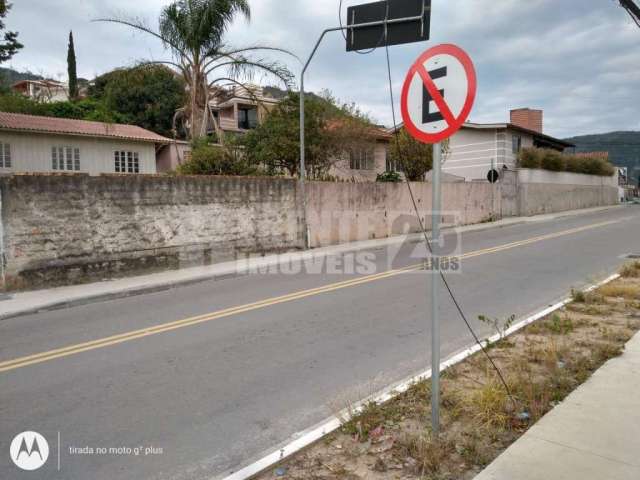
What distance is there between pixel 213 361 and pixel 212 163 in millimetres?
10387

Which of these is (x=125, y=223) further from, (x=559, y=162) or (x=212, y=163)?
(x=559, y=162)

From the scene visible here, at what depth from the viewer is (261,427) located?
396 cm

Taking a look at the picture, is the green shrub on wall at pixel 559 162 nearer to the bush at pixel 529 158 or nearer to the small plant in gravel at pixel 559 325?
the bush at pixel 529 158

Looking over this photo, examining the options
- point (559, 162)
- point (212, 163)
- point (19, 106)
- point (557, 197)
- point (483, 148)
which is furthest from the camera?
point (559, 162)

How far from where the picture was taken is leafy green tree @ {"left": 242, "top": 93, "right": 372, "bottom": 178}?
738 inches

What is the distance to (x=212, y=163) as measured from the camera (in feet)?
48.8

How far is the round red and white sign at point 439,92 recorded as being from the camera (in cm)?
333

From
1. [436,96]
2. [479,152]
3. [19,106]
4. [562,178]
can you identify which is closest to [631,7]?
[436,96]

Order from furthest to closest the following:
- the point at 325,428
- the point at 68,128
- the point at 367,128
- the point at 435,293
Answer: the point at 68,128 → the point at 367,128 → the point at 325,428 → the point at 435,293

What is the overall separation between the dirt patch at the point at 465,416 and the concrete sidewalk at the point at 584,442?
0.14 meters

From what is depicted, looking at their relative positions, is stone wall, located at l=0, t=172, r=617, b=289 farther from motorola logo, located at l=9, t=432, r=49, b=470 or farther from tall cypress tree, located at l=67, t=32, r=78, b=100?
tall cypress tree, located at l=67, t=32, r=78, b=100

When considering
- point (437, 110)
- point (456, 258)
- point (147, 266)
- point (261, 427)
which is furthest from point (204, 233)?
point (437, 110)

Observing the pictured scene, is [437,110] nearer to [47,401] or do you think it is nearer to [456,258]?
[47,401]

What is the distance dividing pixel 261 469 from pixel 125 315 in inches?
206
